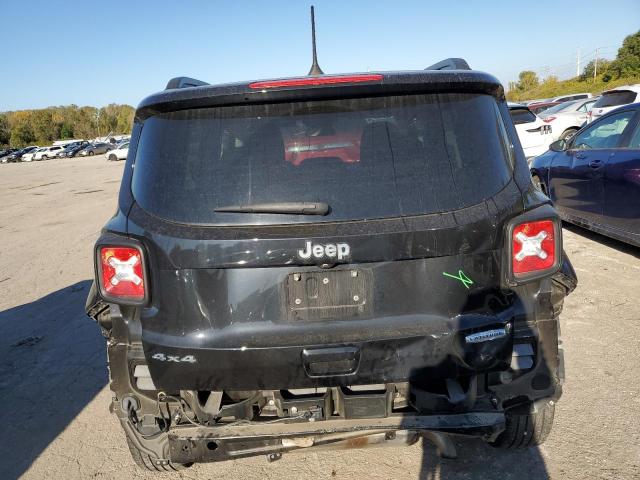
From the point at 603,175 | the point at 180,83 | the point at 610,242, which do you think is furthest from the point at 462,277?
the point at 610,242

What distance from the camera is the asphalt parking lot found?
8.83 feet

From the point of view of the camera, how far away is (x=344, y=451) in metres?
2.93

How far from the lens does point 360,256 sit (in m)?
2.03

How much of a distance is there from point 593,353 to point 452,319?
2313 mm

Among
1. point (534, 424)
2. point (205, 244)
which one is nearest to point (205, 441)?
point (205, 244)

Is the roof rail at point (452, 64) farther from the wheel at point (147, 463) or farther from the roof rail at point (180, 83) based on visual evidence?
the wheel at point (147, 463)

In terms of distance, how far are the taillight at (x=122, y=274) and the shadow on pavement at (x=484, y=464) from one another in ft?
5.63

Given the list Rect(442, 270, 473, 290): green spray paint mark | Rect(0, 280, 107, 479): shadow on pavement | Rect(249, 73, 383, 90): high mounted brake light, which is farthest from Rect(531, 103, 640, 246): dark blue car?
Rect(0, 280, 107, 479): shadow on pavement

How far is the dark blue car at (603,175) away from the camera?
5.44 meters

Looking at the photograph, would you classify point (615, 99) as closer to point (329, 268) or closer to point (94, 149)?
point (329, 268)

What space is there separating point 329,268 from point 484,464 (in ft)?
4.94

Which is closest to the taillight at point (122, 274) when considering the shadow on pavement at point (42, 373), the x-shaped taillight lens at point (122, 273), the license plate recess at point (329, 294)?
the x-shaped taillight lens at point (122, 273)

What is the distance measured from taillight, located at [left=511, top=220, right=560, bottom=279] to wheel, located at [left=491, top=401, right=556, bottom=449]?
77 cm

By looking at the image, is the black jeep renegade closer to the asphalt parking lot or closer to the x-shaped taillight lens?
the x-shaped taillight lens
